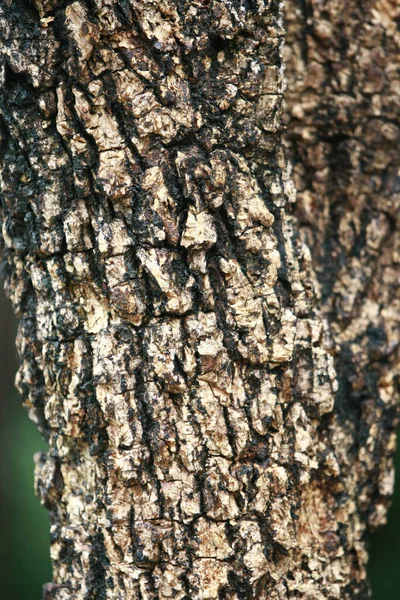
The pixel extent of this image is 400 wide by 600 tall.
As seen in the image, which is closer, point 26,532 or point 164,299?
point 164,299

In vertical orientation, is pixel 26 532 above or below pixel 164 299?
below

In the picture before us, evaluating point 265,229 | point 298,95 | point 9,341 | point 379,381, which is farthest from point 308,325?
point 9,341

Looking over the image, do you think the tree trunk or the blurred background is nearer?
the tree trunk

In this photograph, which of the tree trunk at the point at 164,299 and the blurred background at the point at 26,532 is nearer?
the tree trunk at the point at 164,299
